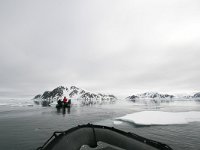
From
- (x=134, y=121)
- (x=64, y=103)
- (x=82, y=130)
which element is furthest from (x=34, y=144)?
(x=64, y=103)

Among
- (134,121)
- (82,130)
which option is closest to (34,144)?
(82,130)

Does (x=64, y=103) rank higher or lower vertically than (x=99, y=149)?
higher

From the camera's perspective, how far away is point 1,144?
9.68m

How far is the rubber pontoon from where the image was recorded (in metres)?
4.70

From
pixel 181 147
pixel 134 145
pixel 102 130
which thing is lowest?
pixel 181 147

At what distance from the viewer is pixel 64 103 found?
39.6m

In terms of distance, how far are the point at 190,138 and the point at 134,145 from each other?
6.88 metres

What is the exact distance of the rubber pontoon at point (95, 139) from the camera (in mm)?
4703

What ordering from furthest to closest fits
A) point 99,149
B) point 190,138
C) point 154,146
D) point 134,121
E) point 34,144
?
point 134,121
point 190,138
point 34,144
point 99,149
point 154,146

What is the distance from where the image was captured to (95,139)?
5.42m

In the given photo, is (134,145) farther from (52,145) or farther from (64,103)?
(64,103)

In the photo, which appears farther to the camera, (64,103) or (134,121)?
(64,103)

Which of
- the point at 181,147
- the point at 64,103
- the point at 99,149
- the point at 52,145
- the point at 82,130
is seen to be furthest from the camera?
the point at 64,103

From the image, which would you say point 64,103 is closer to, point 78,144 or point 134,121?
point 134,121
